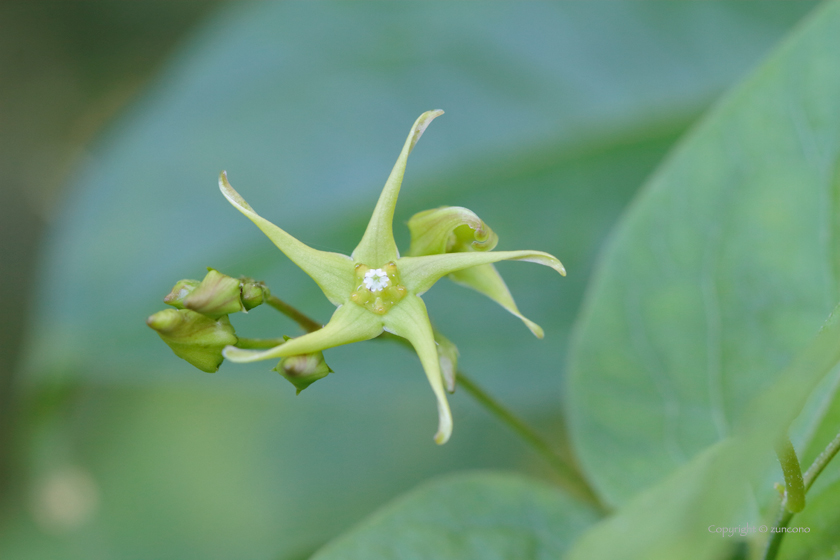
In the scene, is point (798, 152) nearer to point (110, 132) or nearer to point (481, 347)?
point (481, 347)

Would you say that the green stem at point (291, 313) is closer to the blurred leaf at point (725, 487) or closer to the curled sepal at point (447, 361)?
the curled sepal at point (447, 361)

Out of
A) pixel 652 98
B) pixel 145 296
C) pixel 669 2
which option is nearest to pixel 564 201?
pixel 652 98

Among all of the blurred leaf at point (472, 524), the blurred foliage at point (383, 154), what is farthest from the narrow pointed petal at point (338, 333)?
the blurred foliage at point (383, 154)

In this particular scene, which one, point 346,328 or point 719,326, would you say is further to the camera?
point 719,326

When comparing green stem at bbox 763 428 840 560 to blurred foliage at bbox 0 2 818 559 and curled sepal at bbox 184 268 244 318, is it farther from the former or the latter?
blurred foliage at bbox 0 2 818 559

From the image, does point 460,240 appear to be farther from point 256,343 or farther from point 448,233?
point 256,343

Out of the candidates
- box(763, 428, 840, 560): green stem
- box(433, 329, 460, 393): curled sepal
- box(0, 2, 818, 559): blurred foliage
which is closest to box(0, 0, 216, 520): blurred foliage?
box(0, 2, 818, 559): blurred foliage
